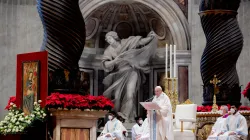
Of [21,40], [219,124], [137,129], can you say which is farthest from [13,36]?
[219,124]

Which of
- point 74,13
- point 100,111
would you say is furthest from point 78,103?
point 74,13

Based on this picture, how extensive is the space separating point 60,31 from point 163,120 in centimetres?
294

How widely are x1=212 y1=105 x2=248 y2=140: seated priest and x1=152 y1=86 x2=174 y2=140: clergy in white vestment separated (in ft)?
3.07

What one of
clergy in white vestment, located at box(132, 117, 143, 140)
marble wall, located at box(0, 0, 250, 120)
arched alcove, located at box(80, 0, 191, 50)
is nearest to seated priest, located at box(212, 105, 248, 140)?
clergy in white vestment, located at box(132, 117, 143, 140)

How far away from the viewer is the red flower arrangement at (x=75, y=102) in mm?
10664

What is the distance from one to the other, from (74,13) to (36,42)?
7.75 meters

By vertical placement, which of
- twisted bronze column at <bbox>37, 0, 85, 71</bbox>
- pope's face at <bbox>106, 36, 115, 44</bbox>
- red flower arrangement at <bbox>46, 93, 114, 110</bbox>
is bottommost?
red flower arrangement at <bbox>46, 93, 114, 110</bbox>

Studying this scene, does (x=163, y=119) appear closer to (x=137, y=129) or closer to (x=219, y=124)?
(x=219, y=124)

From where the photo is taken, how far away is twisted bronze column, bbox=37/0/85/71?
1106 centimetres

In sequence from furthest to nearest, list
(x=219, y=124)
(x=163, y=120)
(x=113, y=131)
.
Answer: (x=113, y=131)
(x=219, y=124)
(x=163, y=120)

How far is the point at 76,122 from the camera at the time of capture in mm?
11094

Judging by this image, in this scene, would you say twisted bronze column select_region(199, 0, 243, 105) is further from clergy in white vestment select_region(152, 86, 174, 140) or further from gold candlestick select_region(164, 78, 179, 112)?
clergy in white vestment select_region(152, 86, 174, 140)

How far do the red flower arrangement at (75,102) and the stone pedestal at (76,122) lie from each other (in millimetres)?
122

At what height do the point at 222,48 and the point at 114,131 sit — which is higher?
the point at 222,48
